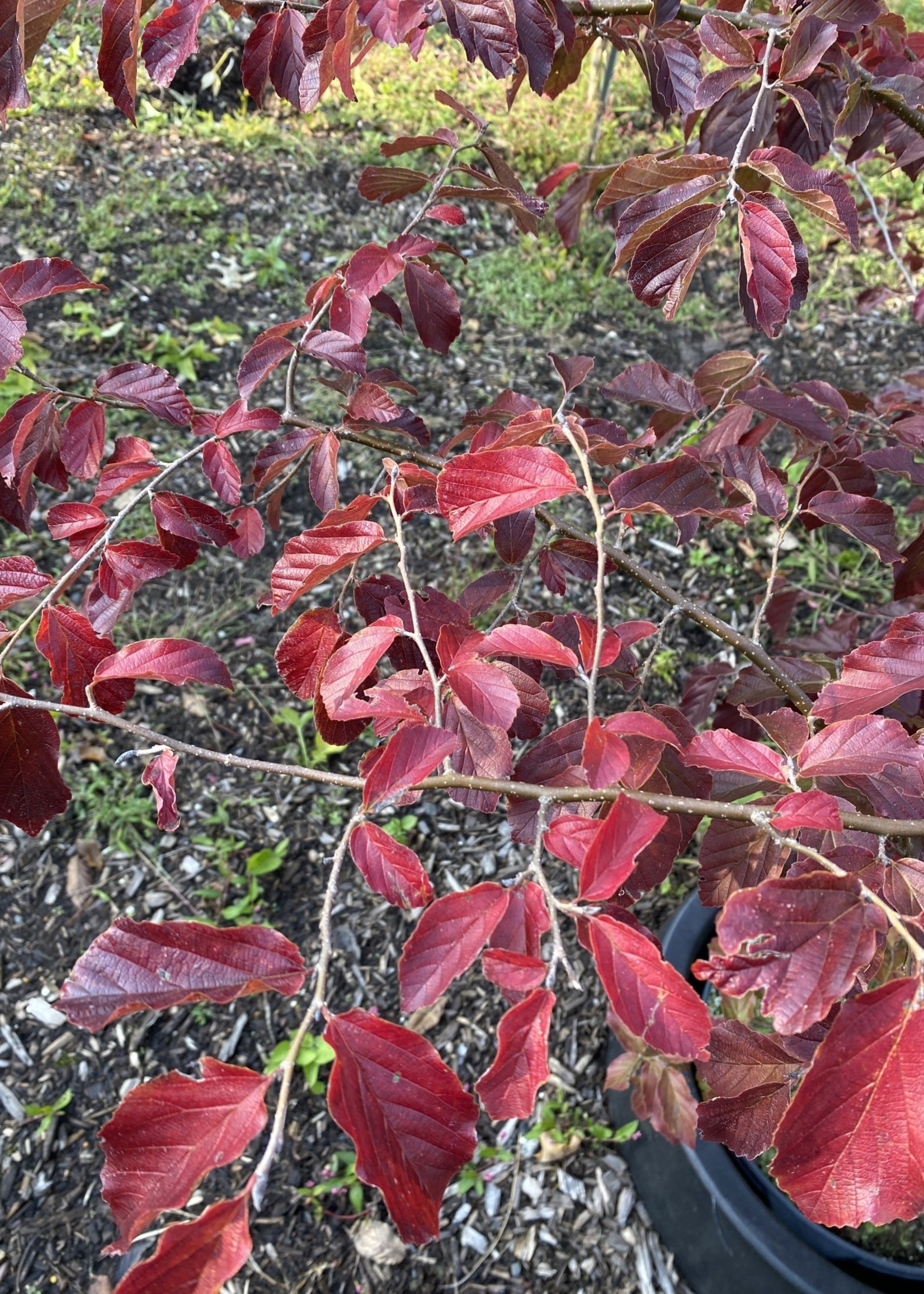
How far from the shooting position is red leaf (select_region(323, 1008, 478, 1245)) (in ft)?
1.61

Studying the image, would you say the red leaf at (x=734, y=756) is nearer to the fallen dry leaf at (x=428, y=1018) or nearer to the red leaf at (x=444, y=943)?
the red leaf at (x=444, y=943)

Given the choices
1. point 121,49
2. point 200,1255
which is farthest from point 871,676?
point 121,49

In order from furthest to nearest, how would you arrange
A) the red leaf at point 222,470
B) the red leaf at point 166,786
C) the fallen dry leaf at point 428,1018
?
the fallen dry leaf at point 428,1018
the red leaf at point 222,470
the red leaf at point 166,786

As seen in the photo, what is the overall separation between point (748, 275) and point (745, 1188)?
126cm

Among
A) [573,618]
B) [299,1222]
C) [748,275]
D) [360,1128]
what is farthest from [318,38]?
[299,1222]

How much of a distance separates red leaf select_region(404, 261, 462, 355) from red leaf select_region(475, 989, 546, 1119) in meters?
0.86

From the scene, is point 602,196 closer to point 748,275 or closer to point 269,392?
point 748,275

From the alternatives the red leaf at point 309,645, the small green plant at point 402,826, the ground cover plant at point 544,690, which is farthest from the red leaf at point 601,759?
the small green plant at point 402,826

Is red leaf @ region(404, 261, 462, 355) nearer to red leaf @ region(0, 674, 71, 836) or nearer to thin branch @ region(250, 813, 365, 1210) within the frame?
red leaf @ region(0, 674, 71, 836)

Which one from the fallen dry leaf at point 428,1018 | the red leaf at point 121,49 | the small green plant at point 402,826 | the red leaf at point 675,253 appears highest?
the red leaf at point 121,49

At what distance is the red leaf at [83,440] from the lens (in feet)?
3.49

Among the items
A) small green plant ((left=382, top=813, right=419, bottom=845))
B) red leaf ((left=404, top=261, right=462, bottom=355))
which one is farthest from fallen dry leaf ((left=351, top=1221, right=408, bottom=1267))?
red leaf ((left=404, top=261, right=462, bottom=355))

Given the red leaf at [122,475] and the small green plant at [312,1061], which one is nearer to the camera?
the red leaf at [122,475]

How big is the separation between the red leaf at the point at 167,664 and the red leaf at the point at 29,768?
8cm
